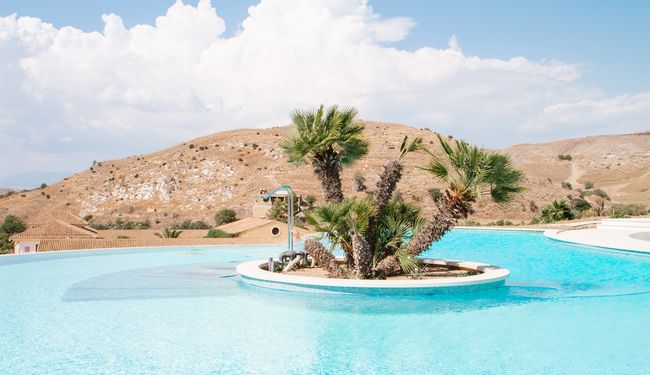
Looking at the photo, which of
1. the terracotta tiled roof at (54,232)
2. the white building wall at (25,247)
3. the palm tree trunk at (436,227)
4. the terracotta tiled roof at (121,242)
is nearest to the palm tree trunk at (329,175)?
the palm tree trunk at (436,227)

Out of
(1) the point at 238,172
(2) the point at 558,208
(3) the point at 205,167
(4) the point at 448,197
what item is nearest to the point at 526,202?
(2) the point at 558,208

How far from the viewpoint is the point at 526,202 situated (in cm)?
5209

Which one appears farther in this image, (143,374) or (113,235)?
(113,235)

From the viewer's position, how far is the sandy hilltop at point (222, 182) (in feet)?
174

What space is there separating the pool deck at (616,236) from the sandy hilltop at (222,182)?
57.7 feet

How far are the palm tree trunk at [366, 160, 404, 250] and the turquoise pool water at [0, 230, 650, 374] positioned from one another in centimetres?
200

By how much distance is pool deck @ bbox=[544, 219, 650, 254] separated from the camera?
19.1 m

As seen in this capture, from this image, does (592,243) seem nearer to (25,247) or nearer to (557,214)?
(557,214)

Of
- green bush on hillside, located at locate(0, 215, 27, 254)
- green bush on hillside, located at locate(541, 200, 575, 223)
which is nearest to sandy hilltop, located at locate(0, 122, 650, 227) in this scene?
green bush on hillside, located at locate(541, 200, 575, 223)

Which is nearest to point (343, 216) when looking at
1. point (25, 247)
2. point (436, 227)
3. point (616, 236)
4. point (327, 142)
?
point (327, 142)

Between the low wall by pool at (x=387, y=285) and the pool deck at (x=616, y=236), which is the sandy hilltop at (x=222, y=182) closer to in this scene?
the pool deck at (x=616, y=236)

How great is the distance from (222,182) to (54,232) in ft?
119

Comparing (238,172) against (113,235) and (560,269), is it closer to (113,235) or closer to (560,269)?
(113,235)

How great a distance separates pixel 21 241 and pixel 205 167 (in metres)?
41.1
